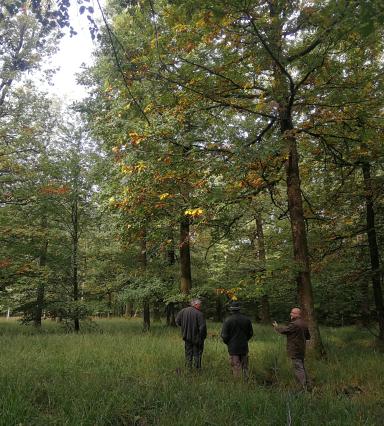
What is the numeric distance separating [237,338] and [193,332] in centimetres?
114

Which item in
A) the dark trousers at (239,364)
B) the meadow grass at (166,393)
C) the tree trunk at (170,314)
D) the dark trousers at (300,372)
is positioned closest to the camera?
the meadow grass at (166,393)

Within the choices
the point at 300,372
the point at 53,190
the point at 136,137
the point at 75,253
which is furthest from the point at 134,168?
the point at 75,253

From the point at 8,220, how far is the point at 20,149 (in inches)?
142

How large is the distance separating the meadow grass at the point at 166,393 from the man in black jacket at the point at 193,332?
32 centimetres

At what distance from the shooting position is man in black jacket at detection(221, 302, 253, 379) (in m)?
8.65

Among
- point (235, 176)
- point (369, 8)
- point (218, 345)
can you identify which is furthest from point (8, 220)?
point (369, 8)

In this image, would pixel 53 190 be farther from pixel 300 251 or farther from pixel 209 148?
pixel 300 251

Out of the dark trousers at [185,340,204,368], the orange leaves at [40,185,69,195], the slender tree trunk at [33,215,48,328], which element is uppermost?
the orange leaves at [40,185,69,195]

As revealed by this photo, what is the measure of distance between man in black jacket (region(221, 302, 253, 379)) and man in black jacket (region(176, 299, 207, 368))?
669 millimetres

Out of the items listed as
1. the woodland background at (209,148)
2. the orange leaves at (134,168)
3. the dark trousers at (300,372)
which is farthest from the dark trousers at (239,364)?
the orange leaves at (134,168)

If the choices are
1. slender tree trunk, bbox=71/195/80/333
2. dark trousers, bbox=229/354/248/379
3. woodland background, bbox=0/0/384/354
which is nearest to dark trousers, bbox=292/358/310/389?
dark trousers, bbox=229/354/248/379

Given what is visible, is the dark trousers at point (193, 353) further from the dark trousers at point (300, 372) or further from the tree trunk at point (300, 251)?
the tree trunk at point (300, 251)

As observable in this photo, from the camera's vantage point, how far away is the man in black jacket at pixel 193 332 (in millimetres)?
9180

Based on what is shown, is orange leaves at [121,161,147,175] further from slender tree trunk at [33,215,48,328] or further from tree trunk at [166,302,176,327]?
tree trunk at [166,302,176,327]
